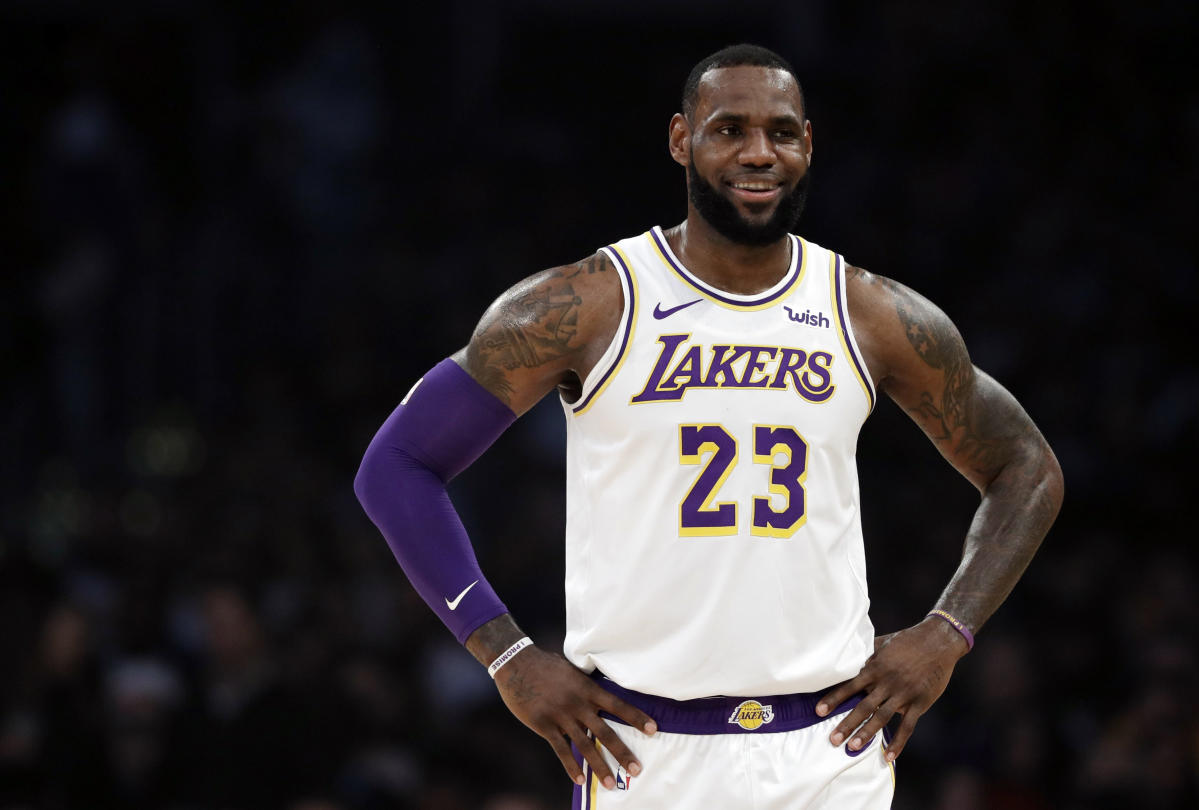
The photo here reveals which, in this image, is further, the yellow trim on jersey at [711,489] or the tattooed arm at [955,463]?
the tattooed arm at [955,463]

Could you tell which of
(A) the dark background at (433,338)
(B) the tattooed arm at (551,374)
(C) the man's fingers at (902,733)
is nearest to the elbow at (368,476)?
(B) the tattooed arm at (551,374)

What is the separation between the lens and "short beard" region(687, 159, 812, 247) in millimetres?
3648

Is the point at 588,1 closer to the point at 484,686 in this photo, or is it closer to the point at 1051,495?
the point at 484,686

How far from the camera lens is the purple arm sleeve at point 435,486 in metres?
3.62

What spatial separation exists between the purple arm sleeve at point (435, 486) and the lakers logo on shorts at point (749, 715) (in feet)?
1.94

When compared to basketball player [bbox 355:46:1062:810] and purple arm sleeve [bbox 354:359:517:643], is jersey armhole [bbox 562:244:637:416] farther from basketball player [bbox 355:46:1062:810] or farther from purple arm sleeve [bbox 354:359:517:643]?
purple arm sleeve [bbox 354:359:517:643]

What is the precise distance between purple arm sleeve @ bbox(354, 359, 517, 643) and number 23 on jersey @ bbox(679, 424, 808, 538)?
47 cm

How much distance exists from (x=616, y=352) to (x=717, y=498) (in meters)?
0.40

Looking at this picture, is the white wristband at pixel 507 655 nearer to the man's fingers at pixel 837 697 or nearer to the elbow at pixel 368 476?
the elbow at pixel 368 476

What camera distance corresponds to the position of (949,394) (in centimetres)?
382

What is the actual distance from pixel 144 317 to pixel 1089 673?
5507 mm

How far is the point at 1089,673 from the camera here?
24.6ft

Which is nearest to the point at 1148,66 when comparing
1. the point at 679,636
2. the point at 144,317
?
the point at 144,317

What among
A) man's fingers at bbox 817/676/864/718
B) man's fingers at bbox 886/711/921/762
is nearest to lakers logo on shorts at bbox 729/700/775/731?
man's fingers at bbox 817/676/864/718
